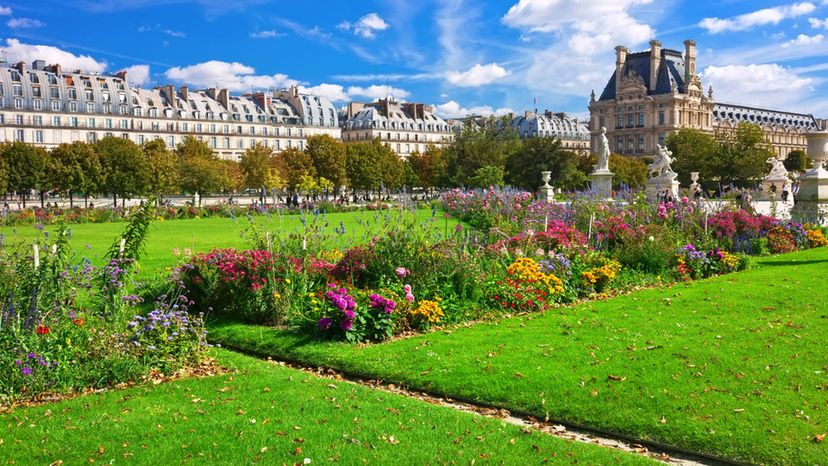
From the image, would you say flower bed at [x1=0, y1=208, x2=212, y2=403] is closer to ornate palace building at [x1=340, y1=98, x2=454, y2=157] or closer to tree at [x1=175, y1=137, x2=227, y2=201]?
tree at [x1=175, y1=137, x2=227, y2=201]

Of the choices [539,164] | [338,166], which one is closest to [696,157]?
[539,164]

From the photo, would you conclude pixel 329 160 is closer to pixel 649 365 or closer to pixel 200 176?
pixel 200 176

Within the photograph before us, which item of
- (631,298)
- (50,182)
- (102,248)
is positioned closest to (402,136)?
(50,182)

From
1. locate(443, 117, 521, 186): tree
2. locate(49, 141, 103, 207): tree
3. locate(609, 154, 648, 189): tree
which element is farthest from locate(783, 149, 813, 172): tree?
locate(49, 141, 103, 207): tree

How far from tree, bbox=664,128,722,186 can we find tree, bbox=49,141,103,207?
4810 centimetres

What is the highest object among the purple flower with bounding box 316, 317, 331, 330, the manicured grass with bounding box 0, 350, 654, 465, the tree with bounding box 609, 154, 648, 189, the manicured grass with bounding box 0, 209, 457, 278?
the tree with bounding box 609, 154, 648, 189

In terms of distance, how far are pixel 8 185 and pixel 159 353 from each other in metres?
55.0

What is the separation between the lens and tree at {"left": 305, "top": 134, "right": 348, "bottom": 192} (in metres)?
69.2

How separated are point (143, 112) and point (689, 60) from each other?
6879cm

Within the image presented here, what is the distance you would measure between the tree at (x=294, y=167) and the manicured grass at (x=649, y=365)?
58.7 metres

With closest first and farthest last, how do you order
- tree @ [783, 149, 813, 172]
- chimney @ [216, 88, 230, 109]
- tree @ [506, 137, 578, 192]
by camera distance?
1. tree @ [506, 137, 578, 192]
2. chimney @ [216, 88, 230, 109]
3. tree @ [783, 149, 813, 172]

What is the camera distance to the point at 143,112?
8406 centimetres

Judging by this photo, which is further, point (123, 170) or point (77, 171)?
point (123, 170)

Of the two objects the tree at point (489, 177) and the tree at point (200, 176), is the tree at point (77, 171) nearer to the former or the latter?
the tree at point (200, 176)
